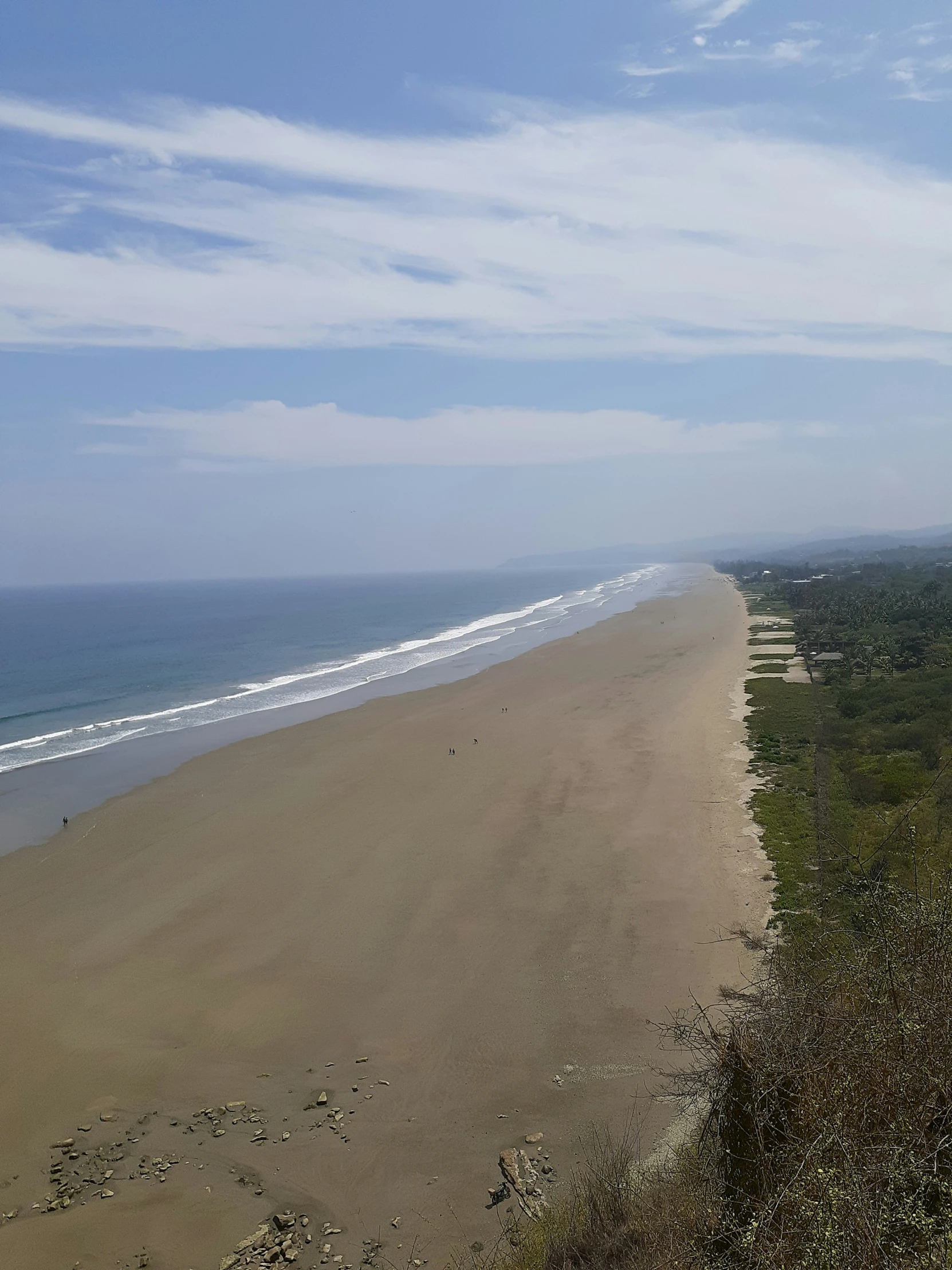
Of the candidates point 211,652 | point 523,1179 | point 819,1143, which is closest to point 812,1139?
point 819,1143

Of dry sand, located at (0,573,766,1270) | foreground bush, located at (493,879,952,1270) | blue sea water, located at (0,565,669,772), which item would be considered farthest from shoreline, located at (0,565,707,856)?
foreground bush, located at (493,879,952,1270)

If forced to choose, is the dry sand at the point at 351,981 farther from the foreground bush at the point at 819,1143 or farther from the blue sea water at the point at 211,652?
the blue sea water at the point at 211,652

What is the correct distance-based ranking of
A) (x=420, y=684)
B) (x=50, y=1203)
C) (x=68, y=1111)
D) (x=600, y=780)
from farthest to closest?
(x=420, y=684) → (x=600, y=780) → (x=68, y=1111) → (x=50, y=1203)

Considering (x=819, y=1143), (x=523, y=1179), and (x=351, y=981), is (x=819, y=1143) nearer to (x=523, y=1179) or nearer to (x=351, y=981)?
(x=523, y=1179)

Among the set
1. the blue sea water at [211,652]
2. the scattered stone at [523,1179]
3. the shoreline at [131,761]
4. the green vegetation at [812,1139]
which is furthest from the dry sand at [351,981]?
the blue sea water at [211,652]

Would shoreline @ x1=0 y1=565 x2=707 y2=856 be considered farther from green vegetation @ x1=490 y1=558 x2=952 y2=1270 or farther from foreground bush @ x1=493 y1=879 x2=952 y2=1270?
foreground bush @ x1=493 y1=879 x2=952 y2=1270

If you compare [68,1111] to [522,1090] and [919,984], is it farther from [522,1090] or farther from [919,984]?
[919,984]

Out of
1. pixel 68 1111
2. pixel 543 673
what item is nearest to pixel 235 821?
pixel 68 1111
